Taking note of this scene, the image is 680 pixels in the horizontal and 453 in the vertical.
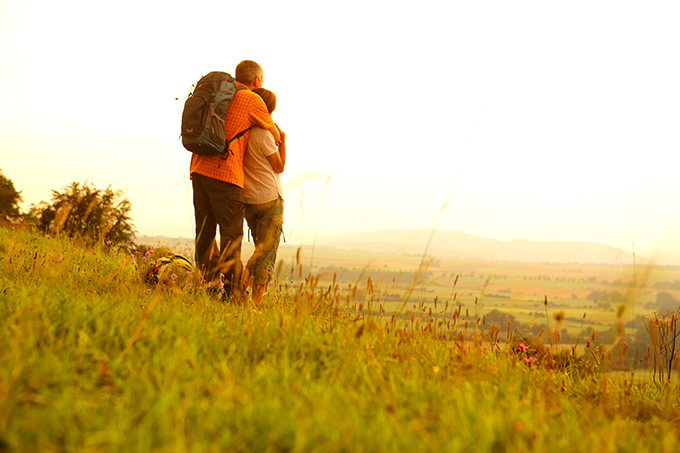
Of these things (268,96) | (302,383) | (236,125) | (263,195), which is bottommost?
(302,383)

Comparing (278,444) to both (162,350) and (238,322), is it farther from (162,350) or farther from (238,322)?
(238,322)

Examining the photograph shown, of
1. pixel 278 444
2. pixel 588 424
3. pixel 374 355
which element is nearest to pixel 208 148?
pixel 374 355

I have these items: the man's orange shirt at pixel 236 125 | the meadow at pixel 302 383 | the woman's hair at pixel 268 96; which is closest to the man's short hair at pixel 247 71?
the woman's hair at pixel 268 96

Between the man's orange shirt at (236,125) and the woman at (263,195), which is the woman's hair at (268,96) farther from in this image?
the man's orange shirt at (236,125)

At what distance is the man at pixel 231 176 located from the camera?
15.5ft

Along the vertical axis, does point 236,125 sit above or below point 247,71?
below

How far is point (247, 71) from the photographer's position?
5.03 metres

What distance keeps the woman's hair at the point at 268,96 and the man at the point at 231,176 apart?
0.35 feet

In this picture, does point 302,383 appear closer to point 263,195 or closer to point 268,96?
point 263,195

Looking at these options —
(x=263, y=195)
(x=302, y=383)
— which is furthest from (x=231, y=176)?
(x=302, y=383)

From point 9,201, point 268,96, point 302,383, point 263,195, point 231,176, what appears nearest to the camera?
point 302,383

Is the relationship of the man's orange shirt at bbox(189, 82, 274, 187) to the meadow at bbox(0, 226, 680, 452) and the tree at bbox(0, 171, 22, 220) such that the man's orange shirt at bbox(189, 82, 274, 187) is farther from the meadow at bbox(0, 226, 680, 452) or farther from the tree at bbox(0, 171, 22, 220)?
the tree at bbox(0, 171, 22, 220)

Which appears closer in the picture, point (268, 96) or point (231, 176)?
point (231, 176)

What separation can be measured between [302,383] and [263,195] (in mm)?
2814
